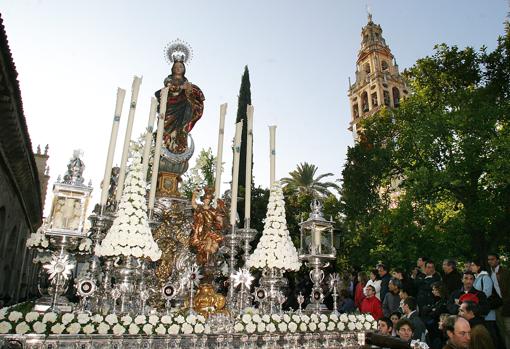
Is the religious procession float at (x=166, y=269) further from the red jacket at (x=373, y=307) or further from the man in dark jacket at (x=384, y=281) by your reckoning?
the man in dark jacket at (x=384, y=281)

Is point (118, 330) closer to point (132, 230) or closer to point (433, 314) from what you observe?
point (132, 230)

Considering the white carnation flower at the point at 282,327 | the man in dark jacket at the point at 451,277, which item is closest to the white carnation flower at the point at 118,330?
the white carnation flower at the point at 282,327

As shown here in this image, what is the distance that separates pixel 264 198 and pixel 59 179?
22.5 m

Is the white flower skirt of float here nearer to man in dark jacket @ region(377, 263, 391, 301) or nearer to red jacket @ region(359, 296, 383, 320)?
red jacket @ region(359, 296, 383, 320)

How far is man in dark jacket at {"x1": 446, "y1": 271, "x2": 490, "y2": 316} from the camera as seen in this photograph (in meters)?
7.03

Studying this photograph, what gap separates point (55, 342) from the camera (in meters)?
6.43

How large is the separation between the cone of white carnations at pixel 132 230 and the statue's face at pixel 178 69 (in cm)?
673

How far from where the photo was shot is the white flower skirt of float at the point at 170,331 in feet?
21.2

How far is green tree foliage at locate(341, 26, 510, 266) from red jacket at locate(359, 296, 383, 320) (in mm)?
9256

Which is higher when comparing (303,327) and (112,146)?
(112,146)

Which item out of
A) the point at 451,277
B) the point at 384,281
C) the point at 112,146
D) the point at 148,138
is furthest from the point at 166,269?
the point at 451,277

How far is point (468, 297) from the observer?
284 inches

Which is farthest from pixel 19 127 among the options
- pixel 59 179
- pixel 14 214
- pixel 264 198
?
pixel 264 198

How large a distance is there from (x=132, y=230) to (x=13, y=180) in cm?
1111
